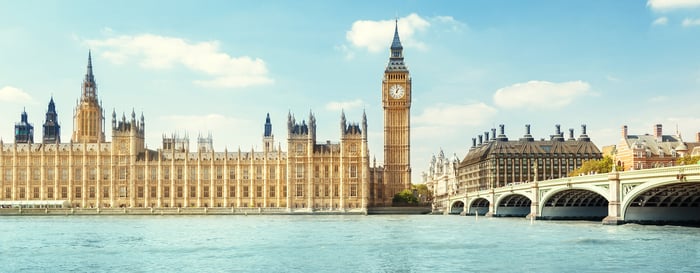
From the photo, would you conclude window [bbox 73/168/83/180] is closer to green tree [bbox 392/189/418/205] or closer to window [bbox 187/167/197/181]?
window [bbox 187/167/197/181]

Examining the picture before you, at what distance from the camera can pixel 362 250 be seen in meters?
49.6

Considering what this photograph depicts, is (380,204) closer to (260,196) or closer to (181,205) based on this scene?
(260,196)

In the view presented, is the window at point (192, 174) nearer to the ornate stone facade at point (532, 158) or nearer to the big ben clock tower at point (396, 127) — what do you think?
the big ben clock tower at point (396, 127)

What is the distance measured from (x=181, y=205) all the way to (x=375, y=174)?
97.1ft

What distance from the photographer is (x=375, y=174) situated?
135000 mm

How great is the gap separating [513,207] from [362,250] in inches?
2217

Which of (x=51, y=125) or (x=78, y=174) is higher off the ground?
(x=51, y=125)

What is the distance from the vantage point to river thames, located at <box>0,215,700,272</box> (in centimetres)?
4031

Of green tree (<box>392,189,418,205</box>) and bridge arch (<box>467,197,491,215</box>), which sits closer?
bridge arch (<box>467,197,491,215</box>)

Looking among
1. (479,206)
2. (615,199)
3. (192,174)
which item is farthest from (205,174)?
(615,199)

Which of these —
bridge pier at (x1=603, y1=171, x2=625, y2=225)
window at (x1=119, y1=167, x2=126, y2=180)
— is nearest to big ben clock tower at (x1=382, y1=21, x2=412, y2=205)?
window at (x1=119, y1=167, x2=126, y2=180)

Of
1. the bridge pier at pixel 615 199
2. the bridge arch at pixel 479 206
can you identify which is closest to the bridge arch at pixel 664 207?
the bridge pier at pixel 615 199

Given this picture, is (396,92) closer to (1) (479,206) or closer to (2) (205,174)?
(1) (479,206)

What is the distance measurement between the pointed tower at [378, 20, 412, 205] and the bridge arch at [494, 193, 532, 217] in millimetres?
31543
